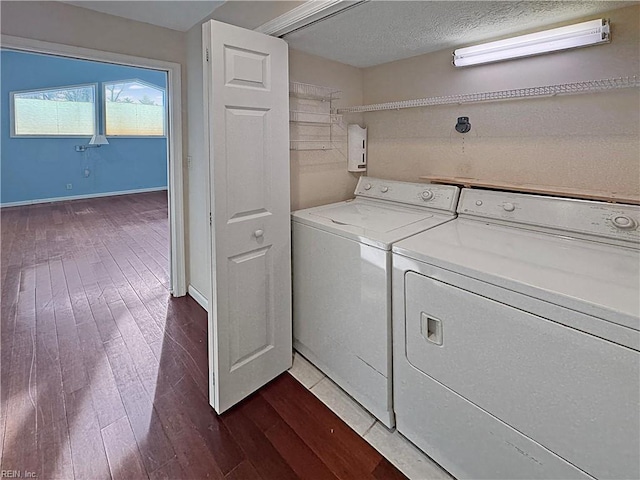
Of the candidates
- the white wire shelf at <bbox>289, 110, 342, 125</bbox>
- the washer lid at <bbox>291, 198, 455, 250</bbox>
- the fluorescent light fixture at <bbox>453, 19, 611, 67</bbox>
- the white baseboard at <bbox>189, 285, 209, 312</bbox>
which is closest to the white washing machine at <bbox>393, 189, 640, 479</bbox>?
the washer lid at <bbox>291, 198, 455, 250</bbox>

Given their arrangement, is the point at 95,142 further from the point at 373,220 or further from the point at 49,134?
the point at 373,220

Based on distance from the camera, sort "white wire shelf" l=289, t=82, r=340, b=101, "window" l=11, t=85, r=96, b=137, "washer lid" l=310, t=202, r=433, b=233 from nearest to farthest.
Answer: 1. "washer lid" l=310, t=202, r=433, b=233
2. "white wire shelf" l=289, t=82, r=340, b=101
3. "window" l=11, t=85, r=96, b=137

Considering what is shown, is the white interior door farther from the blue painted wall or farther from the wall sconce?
the wall sconce

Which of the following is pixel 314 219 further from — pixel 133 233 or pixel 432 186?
pixel 133 233

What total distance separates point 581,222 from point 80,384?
8.73 feet

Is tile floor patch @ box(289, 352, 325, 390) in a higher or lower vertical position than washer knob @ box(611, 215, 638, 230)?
lower

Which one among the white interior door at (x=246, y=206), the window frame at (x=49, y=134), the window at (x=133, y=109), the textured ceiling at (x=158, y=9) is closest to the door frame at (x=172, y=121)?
the textured ceiling at (x=158, y=9)

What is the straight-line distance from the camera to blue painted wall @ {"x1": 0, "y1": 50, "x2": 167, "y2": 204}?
6.48 m

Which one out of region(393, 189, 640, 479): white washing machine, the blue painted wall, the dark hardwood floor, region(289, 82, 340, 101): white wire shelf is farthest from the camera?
the blue painted wall

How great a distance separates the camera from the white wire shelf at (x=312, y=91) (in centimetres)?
214

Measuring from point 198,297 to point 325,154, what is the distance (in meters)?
1.63

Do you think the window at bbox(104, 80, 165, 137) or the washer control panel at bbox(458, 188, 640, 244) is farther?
the window at bbox(104, 80, 165, 137)

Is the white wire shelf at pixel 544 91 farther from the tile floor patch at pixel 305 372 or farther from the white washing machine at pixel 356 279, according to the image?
the tile floor patch at pixel 305 372

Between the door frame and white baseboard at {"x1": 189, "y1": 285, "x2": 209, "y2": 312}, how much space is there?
2.9 inches
